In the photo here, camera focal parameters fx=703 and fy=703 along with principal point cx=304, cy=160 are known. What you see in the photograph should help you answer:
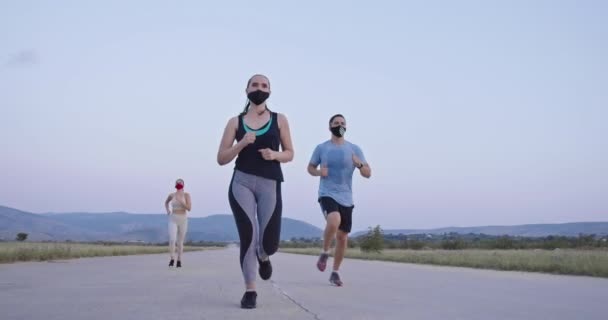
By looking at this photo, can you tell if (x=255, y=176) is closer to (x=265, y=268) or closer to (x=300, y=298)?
(x=265, y=268)

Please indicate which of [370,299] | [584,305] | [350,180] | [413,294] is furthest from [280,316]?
[350,180]

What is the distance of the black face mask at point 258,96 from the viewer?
6.47 m

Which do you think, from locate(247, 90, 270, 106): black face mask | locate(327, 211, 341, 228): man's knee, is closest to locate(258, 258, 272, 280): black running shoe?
locate(247, 90, 270, 106): black face mask

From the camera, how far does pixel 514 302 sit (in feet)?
24.2

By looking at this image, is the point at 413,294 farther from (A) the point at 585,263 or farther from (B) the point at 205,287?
(A) the point at 585,263

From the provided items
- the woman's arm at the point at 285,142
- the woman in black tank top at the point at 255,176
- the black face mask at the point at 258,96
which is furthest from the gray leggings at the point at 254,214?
the black face mask at the point at 258,96

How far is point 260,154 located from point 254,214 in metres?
0.57

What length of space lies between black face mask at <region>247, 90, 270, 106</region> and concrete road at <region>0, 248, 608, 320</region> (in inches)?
74.4

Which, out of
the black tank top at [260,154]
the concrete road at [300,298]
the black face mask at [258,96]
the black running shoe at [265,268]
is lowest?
the concrete road at [300,298]

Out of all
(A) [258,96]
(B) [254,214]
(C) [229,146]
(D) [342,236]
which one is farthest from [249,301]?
(D) [342,236]

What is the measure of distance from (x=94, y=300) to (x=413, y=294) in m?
3.57

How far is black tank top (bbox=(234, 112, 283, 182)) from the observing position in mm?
6395

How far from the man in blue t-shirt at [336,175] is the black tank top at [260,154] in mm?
2853

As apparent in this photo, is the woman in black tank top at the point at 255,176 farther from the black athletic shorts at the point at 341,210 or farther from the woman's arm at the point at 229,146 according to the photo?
the black athletic shorts at the point at 341,210
